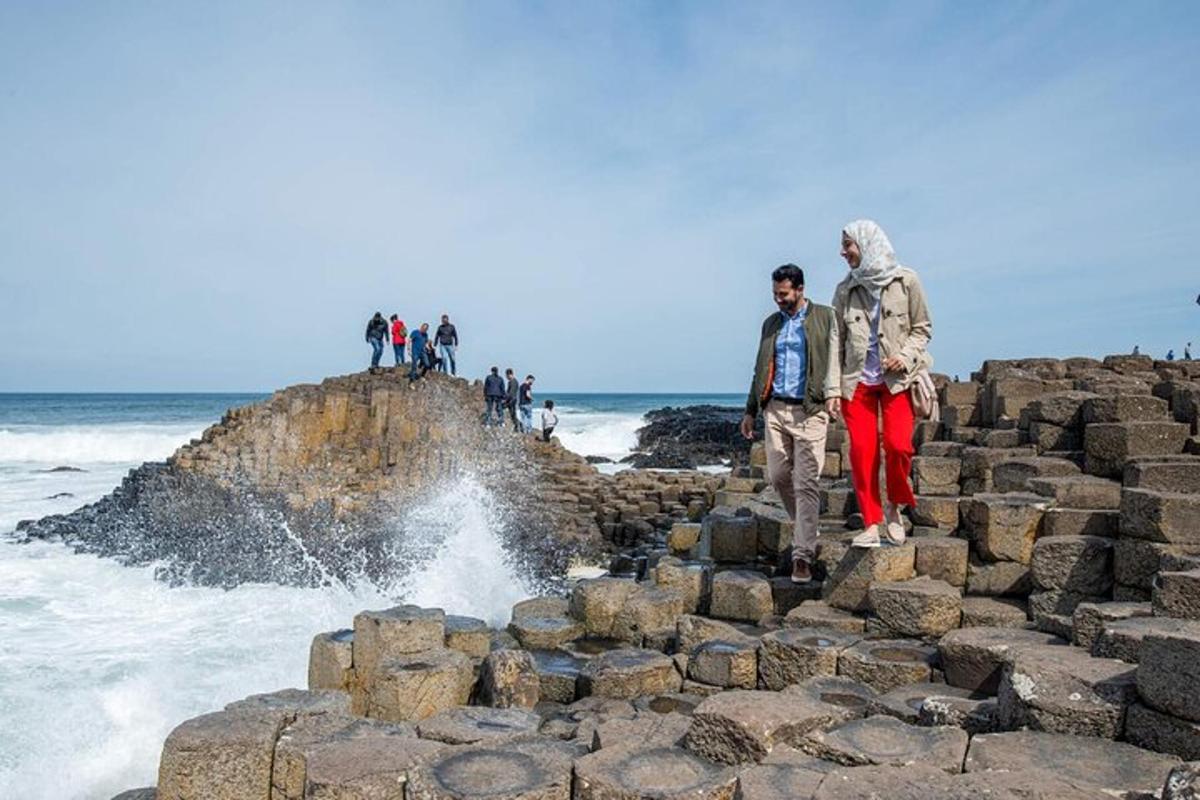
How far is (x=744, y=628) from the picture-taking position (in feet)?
23.4

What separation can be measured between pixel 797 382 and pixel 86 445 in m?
53.6

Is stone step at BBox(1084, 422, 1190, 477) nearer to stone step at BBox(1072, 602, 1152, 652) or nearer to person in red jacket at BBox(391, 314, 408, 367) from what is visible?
stone step at BBox(1072, 602, 1152, 652)

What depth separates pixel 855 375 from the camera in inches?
251

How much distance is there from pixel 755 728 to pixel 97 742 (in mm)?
6927

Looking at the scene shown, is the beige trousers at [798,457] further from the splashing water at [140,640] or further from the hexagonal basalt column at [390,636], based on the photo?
the splashing water at [140,640]

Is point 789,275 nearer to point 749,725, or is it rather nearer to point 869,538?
point 869,538

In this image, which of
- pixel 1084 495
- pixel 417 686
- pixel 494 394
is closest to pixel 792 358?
pixel 1084 495

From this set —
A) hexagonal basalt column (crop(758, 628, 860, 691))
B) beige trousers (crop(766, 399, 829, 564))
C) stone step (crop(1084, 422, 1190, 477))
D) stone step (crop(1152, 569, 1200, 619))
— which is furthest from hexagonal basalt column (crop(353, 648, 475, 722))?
stone step (crop(1084, 422, 1190, 477))

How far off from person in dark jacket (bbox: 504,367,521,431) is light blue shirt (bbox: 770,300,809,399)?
20314 mm

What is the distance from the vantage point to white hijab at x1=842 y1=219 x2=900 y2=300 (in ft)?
20.2

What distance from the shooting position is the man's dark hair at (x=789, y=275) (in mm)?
6586

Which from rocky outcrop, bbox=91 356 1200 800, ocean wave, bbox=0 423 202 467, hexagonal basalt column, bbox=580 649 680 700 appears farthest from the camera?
ocean wave, bbox=0 423 202 467

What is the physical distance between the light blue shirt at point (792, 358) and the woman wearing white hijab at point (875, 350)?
11.4 inches

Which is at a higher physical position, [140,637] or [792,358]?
[792,358]
